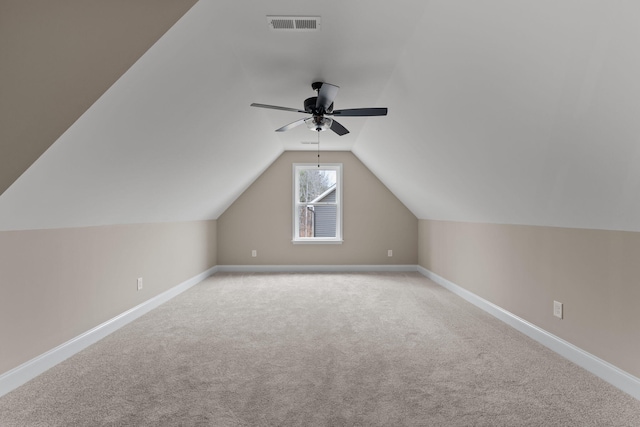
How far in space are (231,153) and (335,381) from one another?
9.50 feet

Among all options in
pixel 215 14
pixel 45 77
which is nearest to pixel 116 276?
pixel 45 77

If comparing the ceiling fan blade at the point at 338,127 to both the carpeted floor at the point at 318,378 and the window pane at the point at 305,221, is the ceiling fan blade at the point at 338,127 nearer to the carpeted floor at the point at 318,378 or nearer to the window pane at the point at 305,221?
the carpeted floor at the point at 318,378

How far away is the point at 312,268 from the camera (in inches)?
242

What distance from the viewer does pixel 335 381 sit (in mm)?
2119

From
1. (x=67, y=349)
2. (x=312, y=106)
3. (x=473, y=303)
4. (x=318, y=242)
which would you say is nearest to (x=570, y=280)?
(x=473, y=303)

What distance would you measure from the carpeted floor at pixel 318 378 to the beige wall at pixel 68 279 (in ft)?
0.84

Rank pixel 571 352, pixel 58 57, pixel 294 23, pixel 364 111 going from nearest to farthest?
pixel 58 57, pixel 294 23, pixel 571 352, pixel 364 111

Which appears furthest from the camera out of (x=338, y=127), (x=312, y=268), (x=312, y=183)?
(x=312, y=183)

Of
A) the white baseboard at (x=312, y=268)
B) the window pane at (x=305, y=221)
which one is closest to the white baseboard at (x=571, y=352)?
the white baseboard at (x=312, y=268)

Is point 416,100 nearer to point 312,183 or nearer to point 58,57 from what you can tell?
point 58,57

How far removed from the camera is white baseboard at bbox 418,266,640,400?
2.01 m

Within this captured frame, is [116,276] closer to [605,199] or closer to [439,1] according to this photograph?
[439,1]

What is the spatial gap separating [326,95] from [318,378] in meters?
2.26

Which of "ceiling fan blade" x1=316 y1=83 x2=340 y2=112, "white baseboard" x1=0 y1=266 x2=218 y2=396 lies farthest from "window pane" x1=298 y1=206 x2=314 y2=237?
"ceiling fan blade" x1=316 y1=83 x2=340 y2=112
